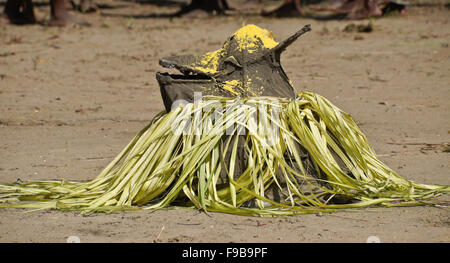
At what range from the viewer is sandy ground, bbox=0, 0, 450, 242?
3.25m

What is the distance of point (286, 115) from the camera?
12.3ft

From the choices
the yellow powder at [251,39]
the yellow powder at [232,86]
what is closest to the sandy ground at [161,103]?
the yellow powder at [232,86]

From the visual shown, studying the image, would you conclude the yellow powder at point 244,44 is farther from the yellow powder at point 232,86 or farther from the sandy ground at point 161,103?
the sandy ground at point 161,103

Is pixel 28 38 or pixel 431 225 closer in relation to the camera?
pixel 431 225

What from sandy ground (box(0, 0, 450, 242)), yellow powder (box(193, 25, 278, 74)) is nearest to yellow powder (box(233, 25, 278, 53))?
yellow powder (box(193, 25, 278, 74))

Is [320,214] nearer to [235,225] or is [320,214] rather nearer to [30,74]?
[235,225]

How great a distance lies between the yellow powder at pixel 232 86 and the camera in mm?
3936

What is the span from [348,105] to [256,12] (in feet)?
22.6

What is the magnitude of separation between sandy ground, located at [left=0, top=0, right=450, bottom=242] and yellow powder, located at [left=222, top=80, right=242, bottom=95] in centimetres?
79

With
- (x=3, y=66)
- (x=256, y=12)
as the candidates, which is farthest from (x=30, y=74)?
(x=256, y=12)

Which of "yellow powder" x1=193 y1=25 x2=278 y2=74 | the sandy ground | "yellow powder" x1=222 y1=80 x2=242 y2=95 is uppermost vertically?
"yellow powder" x1=193 y1=25 x2=278 y2=74

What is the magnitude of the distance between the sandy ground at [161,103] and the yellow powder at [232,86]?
79 cm

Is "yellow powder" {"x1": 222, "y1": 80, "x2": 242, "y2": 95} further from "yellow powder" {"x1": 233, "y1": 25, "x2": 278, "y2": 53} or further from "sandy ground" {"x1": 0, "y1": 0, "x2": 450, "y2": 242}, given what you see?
"sandy ground" {"x1": 0, "y1": 0, "x2": 450, "y2": 242}

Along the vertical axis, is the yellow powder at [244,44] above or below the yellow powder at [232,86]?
above
